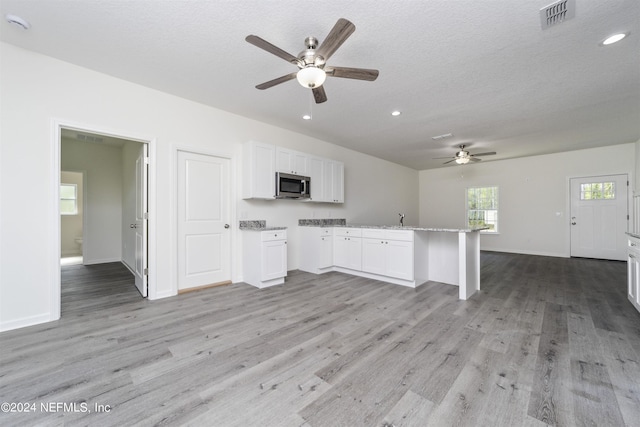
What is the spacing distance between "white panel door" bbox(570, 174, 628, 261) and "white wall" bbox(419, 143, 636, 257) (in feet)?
0.53

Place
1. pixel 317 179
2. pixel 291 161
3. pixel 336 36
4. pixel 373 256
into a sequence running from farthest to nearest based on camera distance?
pixel 317 179, pixel 291 161, pixel 373 256, pixel 336 36

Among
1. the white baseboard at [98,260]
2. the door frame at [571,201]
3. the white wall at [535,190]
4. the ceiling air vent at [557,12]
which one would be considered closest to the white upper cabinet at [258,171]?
the ceiling air vent at [557,12]

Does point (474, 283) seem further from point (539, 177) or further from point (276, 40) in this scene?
point (539, 177)

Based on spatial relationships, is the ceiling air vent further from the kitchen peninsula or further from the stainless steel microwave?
the stainless steel microwave

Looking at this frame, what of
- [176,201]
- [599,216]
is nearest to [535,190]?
[599,216]

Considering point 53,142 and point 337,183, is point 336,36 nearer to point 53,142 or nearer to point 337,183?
point 53,142

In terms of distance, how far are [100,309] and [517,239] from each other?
9165 millimetres

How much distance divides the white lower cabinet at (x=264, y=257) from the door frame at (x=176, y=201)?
0.17 meters

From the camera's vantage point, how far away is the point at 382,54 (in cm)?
260

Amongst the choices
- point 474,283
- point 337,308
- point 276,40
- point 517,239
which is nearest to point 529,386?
point 337,308

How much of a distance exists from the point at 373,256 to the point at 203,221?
2751mm

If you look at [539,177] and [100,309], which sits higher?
[539,177]

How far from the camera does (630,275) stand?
10.5 feet

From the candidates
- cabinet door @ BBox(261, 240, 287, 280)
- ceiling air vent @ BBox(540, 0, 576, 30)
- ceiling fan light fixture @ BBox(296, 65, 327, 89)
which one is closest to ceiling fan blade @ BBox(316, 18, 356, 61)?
ceiling fan light fixture @ BBox(296, 65, 327, 89)
